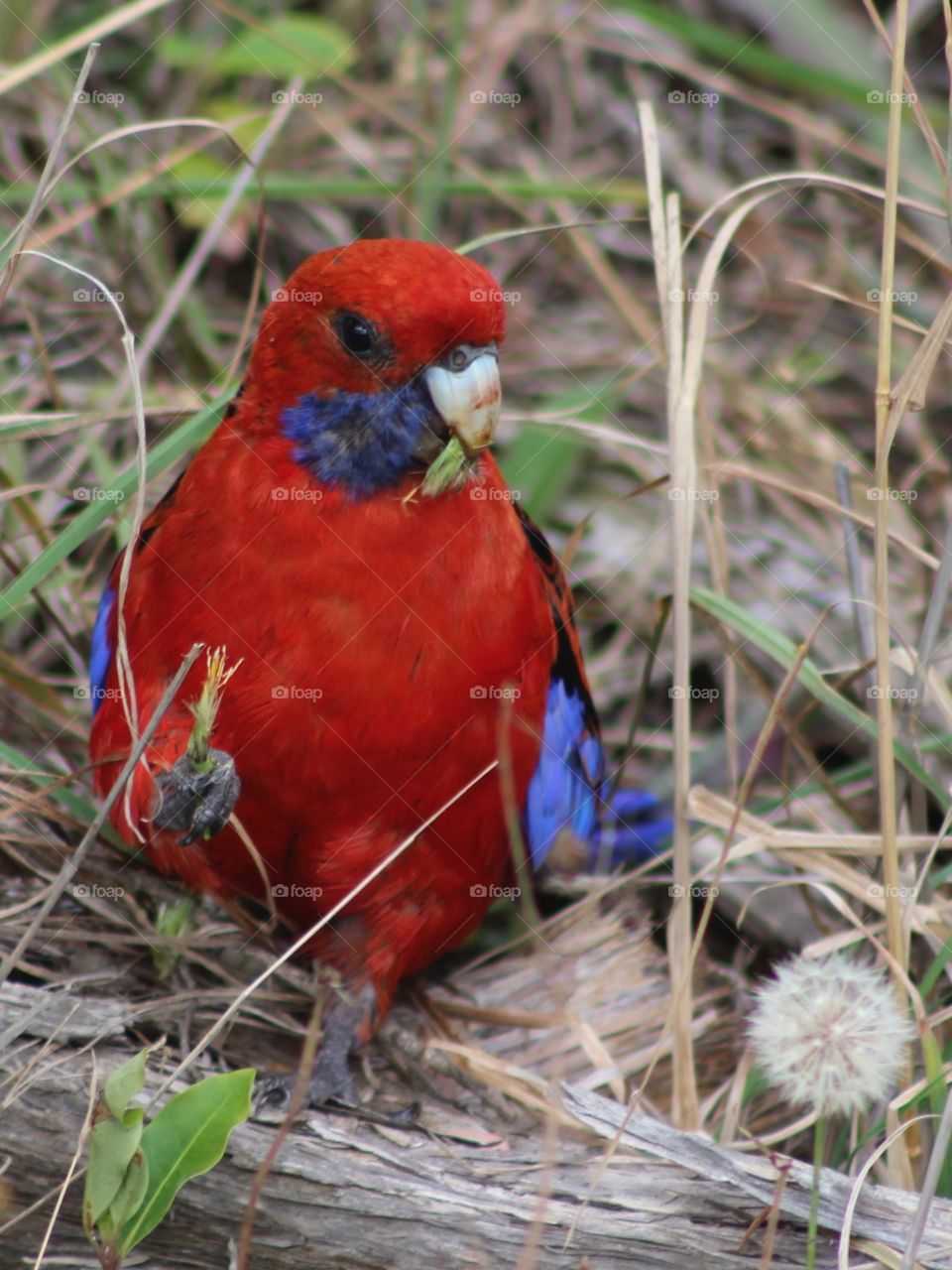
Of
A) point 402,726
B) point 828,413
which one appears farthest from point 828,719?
point 402,726

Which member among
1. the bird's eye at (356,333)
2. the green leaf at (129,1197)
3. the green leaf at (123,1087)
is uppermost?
the bird's eye at (356,333)

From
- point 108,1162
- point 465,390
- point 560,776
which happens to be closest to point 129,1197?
point 108,1162

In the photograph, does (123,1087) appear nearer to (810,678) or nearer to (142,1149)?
(142,1149)

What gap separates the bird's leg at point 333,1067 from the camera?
2221mm

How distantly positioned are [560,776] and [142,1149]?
3.35 ft

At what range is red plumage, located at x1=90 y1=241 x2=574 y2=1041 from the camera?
218 centimetres

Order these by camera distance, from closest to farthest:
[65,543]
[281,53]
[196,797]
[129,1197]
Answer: [129,1197], [196,797], [65,543], [281,53]

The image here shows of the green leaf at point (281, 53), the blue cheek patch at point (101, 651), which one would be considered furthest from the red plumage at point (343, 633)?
the green leaf at point (281, 53)

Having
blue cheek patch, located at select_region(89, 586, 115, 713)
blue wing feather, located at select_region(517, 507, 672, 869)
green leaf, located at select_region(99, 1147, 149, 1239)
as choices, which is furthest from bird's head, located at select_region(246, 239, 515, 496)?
green leaf, located at select_region(99, 1147, 149, 1239)

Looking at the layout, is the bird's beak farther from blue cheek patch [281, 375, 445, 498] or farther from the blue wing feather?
the blue wing feather

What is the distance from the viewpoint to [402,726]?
2.22m

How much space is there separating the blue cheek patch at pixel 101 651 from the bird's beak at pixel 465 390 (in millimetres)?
775

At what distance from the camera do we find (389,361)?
2.12 meters

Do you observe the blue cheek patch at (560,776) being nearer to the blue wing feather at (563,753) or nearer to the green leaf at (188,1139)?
the blue wing feather at (563,753)
